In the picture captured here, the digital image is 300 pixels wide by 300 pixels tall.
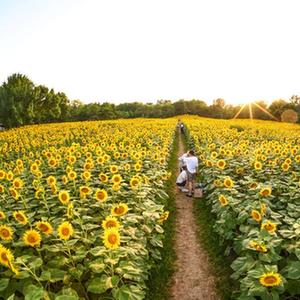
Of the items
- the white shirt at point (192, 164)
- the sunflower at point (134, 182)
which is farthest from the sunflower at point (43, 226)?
the white shirt at point (192, 164)

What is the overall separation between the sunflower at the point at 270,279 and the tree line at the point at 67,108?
168ft

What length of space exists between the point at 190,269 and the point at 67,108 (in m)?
67.2

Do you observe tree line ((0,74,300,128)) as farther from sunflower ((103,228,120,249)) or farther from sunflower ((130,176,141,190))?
sunflower ((103,228,120,249))

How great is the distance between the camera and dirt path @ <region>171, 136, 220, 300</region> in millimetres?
5926

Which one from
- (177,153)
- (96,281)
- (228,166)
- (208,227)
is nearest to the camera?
(96,281)

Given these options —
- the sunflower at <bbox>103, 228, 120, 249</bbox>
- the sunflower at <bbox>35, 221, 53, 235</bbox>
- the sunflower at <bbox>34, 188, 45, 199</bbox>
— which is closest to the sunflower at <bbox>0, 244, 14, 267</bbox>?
the sunflower at <bbox>35, 221, 53, 235</bbox>

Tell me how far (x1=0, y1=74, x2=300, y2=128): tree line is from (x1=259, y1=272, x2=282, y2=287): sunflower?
51.2 metres

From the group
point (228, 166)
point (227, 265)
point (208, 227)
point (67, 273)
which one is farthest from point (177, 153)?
point (67, 273)

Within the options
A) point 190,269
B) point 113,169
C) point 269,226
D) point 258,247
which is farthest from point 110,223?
point 113,169

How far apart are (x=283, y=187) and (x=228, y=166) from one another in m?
3.11

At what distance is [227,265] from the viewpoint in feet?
21.6

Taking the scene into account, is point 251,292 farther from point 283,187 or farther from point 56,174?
point 56,174

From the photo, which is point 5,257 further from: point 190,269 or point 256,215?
point 190,269

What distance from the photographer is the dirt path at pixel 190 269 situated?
19.4 ft
